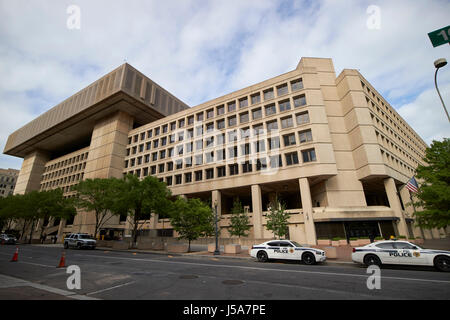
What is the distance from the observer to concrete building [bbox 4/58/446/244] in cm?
3038

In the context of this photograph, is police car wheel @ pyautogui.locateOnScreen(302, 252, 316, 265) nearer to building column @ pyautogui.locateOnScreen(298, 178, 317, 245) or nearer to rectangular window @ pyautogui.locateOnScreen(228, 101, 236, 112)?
building column @ pyautogui.locateOnScreen(298, 178, 317, 245)

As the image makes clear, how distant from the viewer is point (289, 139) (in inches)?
1319

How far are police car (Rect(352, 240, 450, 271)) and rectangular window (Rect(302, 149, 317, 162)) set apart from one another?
19.6 meters

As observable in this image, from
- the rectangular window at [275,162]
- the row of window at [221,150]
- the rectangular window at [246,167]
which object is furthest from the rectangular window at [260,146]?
the rectangular window at [246,167]

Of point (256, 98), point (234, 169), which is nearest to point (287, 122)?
point (256, 98)

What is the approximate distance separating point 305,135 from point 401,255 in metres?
22.9

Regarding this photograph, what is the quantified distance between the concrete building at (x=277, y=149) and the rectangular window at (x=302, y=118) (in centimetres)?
17

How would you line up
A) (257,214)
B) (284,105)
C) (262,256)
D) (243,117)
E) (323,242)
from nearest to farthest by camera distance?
(262,256)
(323,242)
(257,214)
(284,105)
(243,117)

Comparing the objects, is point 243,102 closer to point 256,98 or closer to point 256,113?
point 256,98

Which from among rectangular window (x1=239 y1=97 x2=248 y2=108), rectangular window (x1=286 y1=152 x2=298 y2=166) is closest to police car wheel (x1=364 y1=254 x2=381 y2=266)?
rectangular window (x1=286 y1=152 x2=298 y2=166)

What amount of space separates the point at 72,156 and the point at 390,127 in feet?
253

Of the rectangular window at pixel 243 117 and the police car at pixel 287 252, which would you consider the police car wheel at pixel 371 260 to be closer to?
the police car at pixel 287 252

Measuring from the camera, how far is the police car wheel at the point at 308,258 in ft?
42.8
